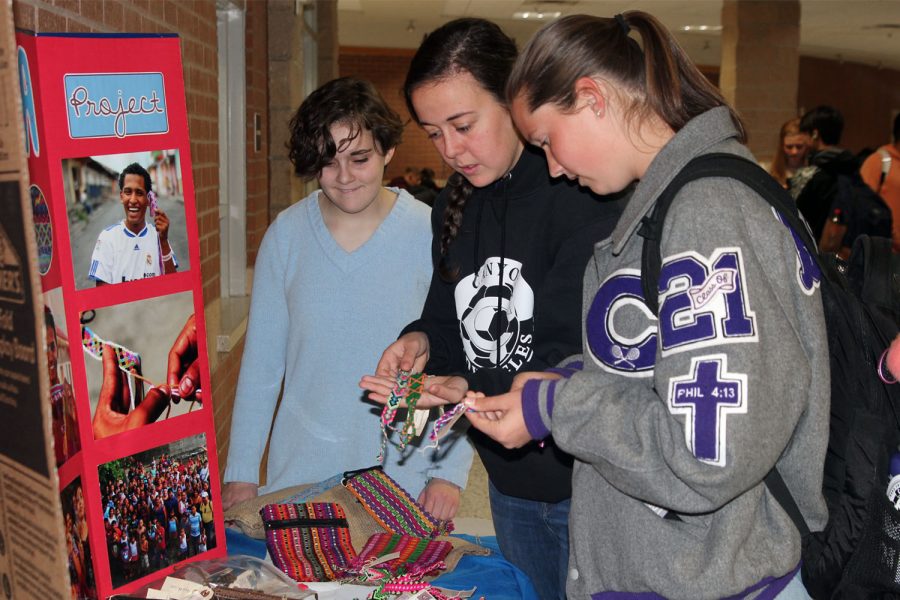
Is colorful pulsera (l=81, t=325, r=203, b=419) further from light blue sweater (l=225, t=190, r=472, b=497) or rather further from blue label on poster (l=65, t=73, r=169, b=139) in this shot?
light blue sweater (l=225, t=190, r=472, b=497)

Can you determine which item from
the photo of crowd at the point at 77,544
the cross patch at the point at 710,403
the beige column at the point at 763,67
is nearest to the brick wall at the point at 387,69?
the beige column at the point at 763,67

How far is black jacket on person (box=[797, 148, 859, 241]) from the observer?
4758 mm

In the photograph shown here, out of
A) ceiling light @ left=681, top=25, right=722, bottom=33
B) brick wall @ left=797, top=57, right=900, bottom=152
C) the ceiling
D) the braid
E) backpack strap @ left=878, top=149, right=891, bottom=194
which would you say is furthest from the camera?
brick wall @ left=797, top=57, right=900, bottom=152

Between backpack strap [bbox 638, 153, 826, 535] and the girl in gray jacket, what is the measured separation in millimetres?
16

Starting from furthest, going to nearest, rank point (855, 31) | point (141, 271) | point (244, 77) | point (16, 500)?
1. point (855, 31)
2. point (244, 77)
3. point (141, 271)
4. point (16, 500)

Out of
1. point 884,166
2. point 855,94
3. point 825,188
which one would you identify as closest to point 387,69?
point 855,94

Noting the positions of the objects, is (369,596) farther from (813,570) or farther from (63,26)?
(63,26)

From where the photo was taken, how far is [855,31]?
45.9 feet

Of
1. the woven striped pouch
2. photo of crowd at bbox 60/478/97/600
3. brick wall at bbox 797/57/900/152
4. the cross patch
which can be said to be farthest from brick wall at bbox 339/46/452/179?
the cross patch

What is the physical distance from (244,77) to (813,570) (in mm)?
4480

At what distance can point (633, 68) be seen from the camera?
1.22 metres

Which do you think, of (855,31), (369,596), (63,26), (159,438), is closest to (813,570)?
(369,596)

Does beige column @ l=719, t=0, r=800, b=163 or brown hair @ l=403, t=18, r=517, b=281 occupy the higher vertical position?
beige column @ l=719, t=0, r=800, b=163

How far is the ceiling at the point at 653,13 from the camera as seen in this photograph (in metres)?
11.0
